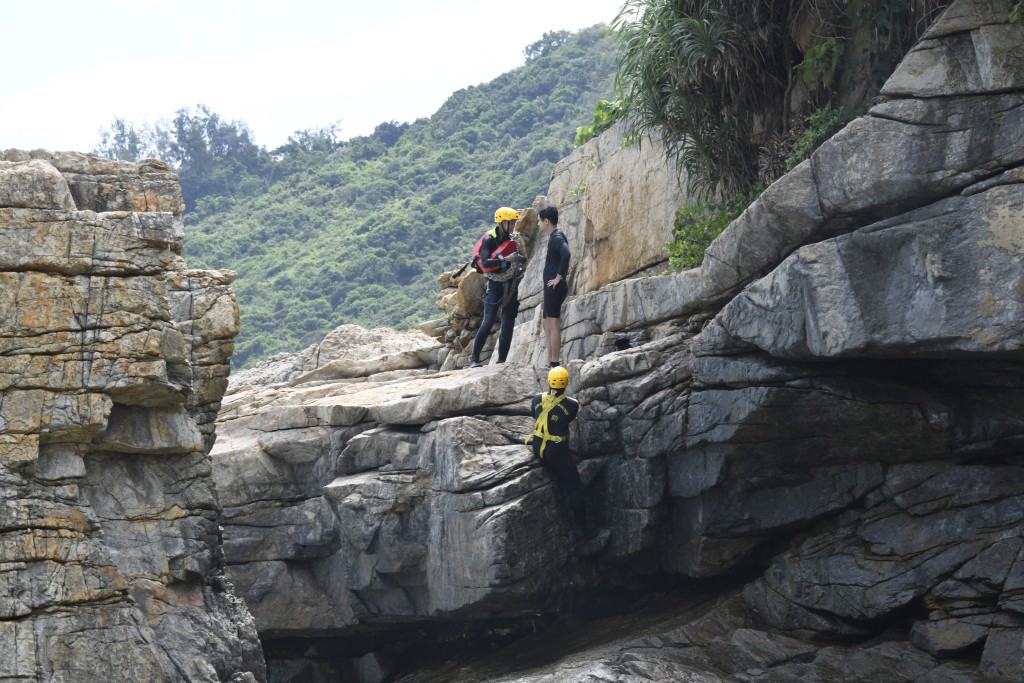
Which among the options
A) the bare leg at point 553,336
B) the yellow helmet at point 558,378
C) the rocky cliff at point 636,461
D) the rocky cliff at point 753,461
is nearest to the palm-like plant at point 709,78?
the rocky cliff at point 753,461

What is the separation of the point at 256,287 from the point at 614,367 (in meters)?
29.9

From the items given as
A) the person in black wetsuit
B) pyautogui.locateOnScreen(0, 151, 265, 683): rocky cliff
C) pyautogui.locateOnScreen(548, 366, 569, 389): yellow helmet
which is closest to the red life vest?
the person in black wetsuit

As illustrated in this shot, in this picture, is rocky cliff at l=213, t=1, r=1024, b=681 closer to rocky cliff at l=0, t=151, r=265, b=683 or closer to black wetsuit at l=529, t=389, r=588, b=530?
black wetsuit at l=529, t=389, r=588, b=530

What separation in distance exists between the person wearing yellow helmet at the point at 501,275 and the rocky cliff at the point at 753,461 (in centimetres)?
106

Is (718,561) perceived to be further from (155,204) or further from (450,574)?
(155,204)

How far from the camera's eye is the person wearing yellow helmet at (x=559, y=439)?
14.4 m

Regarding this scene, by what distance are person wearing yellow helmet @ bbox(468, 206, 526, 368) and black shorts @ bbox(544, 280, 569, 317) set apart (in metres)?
1.71

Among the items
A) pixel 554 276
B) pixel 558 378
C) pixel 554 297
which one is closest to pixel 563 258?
pixel 554 276

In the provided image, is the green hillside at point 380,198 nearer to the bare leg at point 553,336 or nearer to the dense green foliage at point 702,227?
the bare leg at point 553,336

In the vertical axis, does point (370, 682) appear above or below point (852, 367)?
below

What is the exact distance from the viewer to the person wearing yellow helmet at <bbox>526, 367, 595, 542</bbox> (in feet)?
47.3

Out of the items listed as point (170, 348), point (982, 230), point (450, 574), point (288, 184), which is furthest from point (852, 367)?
point (288, 184)

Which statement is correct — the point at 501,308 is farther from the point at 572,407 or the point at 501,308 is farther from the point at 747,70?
the point at 747,70

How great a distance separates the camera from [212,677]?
12.9 m
